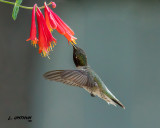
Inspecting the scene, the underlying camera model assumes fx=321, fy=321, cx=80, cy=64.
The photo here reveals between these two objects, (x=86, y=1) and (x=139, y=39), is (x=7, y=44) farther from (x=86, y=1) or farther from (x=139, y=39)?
(x=139, y=39)

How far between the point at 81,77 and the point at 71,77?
0.11m

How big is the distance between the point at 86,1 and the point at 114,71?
3.26 feet

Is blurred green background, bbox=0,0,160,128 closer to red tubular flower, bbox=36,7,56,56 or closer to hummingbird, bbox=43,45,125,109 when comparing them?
hummingbird, bbox=43,45,125,109

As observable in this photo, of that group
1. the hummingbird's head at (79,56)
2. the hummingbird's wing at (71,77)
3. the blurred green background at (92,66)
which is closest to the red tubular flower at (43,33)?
the hummingbird's wing at (71,77)

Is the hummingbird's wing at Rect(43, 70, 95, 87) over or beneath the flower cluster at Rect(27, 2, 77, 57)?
beneath

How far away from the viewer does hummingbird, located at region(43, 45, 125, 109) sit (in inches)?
58.5

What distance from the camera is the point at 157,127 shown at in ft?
13.3

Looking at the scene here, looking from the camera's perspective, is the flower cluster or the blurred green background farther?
the blurred green background

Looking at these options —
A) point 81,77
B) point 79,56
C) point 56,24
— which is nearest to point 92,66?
point 79,56

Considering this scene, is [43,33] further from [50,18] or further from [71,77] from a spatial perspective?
[71,77]

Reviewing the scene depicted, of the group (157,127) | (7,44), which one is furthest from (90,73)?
(157,127)

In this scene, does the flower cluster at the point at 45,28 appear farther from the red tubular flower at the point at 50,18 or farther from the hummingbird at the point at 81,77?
the hummingbird at the point at 81,77

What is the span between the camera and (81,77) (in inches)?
64.5

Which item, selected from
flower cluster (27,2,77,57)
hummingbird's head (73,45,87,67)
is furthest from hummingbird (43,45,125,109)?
flower cluster (27,2,77,57)
